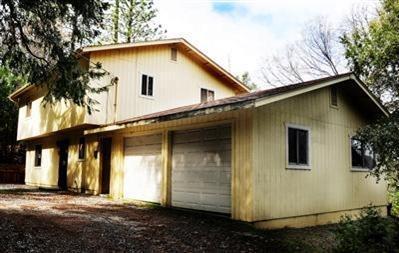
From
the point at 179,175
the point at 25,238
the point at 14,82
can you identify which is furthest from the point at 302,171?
the point at 14,82

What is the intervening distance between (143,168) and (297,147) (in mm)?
5413

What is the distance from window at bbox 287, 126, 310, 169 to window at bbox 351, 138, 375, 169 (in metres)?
2.88

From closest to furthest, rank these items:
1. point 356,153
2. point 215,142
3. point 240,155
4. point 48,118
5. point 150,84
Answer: point 240,155 < point 215,142 < point 356,153 < point 150,84 < point 48,118

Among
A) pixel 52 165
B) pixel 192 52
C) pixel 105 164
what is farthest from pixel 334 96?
pixel 52 165

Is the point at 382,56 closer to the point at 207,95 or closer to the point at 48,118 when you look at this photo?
the point at 207,95

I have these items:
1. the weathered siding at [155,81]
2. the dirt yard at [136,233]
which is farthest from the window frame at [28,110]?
the dirt yard at [136,233]

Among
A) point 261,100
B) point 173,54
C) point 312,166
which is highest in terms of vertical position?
point 173,54

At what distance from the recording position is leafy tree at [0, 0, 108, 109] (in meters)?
8.26

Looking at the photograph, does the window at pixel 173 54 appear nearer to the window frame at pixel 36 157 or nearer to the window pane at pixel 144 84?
the window pane at pixel 144 84

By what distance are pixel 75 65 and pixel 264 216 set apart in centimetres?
583

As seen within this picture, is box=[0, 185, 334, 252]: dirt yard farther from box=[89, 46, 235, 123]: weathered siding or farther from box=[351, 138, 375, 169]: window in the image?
box=[89, 46, 235, 123]: weathered siding

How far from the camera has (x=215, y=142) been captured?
404 inches

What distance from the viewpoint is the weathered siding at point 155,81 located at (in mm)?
14812

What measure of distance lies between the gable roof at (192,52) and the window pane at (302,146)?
8.11m
